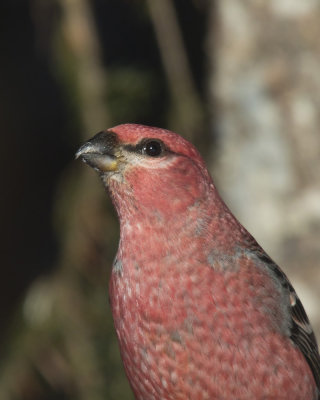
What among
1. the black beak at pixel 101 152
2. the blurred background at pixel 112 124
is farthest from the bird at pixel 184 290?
the blurred background at pixel 112 124

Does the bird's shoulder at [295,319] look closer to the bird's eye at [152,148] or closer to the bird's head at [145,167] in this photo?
the bird's head at [145,167]

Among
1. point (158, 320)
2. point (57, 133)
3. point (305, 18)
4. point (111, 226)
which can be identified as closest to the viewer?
point (158, 320)

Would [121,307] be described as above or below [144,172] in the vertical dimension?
below

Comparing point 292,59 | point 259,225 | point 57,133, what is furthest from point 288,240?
point 57,133

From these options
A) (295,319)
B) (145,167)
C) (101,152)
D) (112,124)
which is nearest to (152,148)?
(145,167)

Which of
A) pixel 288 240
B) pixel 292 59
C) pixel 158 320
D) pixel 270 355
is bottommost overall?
pixel 288 240

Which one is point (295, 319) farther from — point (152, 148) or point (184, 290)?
point (152, 148)

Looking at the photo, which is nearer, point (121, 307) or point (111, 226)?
point (121, 307)

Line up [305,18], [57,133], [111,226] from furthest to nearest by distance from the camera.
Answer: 1. [57,133]
2. [305,18]
3. [111,226]

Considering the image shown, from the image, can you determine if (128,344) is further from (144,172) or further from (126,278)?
(144,172)
